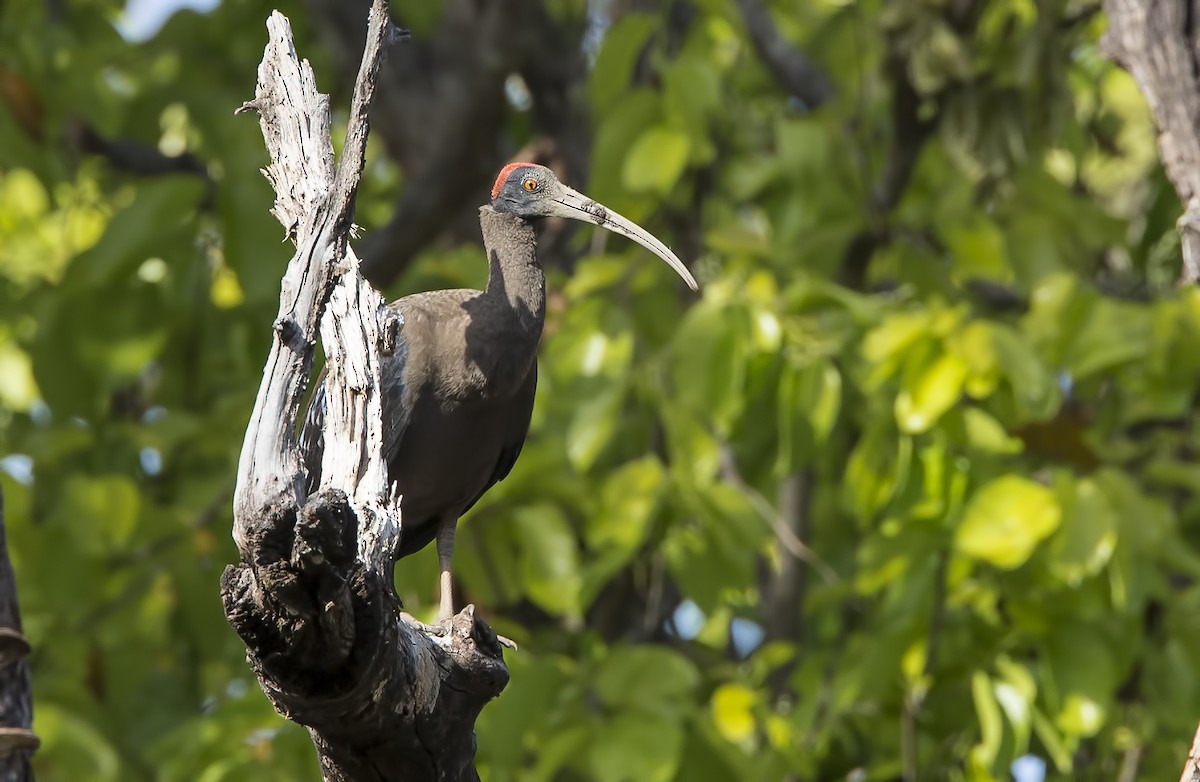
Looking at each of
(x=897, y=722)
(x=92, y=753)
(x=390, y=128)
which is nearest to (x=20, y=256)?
(x=390, y=128)

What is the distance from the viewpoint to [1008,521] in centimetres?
612

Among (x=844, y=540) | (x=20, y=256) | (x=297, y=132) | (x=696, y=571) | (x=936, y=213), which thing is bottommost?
(x=844, y=540)

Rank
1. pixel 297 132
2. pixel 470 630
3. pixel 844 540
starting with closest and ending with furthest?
pixel 297 132
pixel 470 630
pixel 844 540

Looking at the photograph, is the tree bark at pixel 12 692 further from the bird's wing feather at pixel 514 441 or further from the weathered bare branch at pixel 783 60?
the weathered bare branch at pixel 783 60

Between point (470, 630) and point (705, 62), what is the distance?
14.6ft

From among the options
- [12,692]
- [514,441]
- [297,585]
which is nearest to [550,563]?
[514,441]

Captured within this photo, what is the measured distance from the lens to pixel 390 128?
9500mm

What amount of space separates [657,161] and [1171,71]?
9.58ft

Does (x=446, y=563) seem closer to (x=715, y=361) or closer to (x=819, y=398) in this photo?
(x=715, y=361)

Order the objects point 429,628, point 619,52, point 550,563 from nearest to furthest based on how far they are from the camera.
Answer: point 429,628
point 550,563
point 619,52

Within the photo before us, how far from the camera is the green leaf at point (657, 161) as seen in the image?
738cm

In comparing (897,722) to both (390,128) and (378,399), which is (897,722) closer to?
(390,128)

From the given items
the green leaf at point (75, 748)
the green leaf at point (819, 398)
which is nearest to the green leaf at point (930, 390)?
the green leaf at point (819, 398)

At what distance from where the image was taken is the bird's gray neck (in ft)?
15.1
